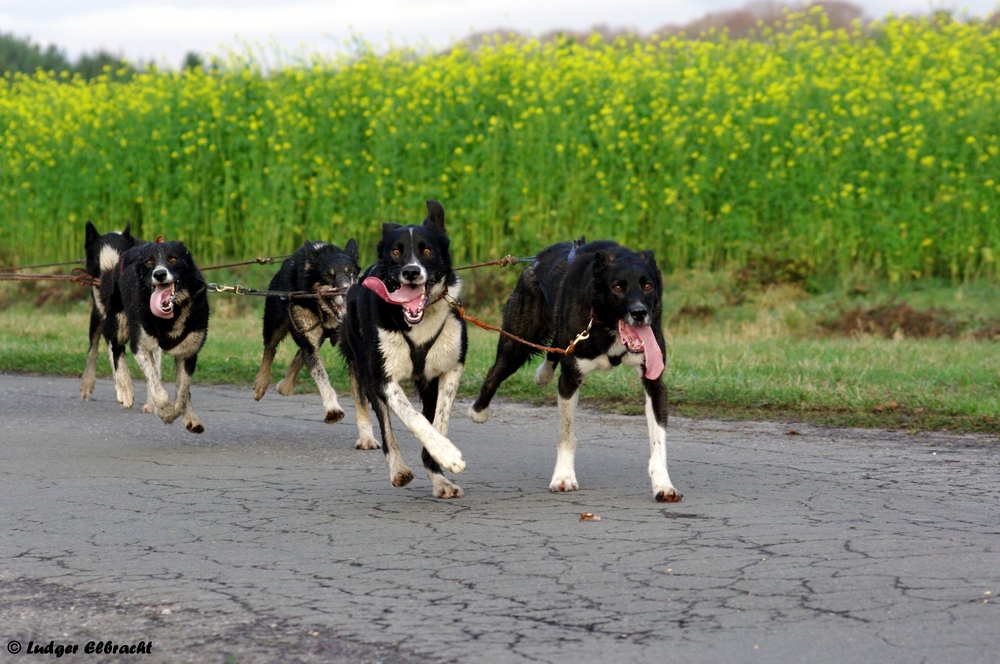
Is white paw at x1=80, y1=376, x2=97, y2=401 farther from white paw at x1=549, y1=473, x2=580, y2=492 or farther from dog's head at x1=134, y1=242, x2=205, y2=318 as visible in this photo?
white paw at x1=549, y1=473, x2=580, y2=492

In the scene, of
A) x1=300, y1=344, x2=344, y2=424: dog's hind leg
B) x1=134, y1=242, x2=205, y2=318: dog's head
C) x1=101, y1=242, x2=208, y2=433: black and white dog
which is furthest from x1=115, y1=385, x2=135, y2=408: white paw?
x1=300, y1=344, x2=344, y2=424: dog's hind leg

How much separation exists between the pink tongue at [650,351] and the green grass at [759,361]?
2.89 meters

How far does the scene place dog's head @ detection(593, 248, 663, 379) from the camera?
629 centimetres

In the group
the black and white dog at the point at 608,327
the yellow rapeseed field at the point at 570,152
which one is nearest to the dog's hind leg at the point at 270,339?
the black and white dog at the point at 608,327

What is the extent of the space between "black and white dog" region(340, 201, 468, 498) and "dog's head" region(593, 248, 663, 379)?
2.64 ft

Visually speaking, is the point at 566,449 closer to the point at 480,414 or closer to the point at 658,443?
the point at 658,443

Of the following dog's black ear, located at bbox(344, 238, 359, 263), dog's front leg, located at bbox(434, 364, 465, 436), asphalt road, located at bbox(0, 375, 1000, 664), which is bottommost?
asphalt road, located at bbox(0, 375, 1000, 664)

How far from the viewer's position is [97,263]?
10875 mm

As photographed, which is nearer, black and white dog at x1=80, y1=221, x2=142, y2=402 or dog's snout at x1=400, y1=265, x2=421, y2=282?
dog's snout at x1=400, y1=265, x2=421, y2=282

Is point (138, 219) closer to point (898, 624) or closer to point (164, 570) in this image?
point (164, 570)

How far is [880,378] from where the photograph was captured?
403 inches

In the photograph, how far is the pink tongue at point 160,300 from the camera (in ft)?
28.7

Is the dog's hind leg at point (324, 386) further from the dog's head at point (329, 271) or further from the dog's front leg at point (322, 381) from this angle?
the dog's head at point (329, 271)

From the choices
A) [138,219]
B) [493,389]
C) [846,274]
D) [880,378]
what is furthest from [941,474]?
[138,219]
